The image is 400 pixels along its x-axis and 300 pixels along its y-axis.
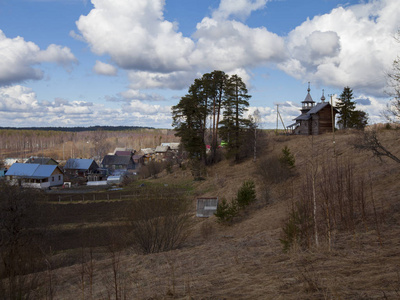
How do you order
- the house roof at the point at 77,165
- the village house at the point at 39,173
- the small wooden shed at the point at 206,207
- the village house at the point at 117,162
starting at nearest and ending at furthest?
1. the small wooden shed at the point at 206,207
2. the village house at the point at 39,173
3. the house roof at the point at 77,165
4. the village house at the point at 117,162

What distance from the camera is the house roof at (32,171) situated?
158 ft

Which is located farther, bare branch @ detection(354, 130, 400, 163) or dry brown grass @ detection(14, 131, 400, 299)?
bare branch @ detection(354, 130, 400, 163)

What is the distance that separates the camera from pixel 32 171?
48875 mm

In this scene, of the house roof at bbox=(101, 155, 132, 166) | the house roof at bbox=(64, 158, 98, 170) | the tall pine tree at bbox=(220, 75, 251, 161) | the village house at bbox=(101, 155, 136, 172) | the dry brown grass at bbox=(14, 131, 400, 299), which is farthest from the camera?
the house roof at bbox=(101, 155, 132, 166)

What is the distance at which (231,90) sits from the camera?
1399 inches

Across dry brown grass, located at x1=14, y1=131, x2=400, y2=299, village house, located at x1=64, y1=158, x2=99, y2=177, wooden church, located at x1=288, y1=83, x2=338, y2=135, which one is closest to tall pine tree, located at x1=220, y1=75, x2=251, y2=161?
wooden church, located at x1=288, y1=83, x2=338, y2=135

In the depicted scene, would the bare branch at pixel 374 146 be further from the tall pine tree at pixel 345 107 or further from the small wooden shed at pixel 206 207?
the tall pine tree at pixel 345 107

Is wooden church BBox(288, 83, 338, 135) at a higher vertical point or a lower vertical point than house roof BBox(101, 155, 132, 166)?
higher

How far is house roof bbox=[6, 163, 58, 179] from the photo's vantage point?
4824 centimetres

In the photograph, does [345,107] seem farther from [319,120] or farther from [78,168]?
[78,168]

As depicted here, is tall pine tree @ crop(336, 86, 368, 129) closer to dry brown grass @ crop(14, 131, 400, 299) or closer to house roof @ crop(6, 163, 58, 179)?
dry brown grass @ crop(14, 131, 400, 299)

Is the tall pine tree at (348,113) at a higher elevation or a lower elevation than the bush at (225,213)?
higher

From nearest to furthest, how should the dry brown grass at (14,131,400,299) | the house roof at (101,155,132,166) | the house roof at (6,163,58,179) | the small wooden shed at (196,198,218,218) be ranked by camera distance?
the dry brown grass at (14,131,400,299) < the small wooden shed at (196,198,218,218) < the house roof at (6,163,58,179) < the house roof at (101,155,132,166)

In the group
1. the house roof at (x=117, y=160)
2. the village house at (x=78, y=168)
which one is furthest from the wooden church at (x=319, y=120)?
the house roof at (x=117, y=160)
